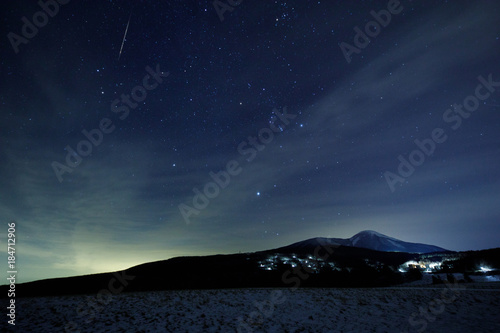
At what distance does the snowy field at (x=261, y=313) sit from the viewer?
13328 mm

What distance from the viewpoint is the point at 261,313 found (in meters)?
15.5

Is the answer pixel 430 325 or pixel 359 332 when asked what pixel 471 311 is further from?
pixel 359 332

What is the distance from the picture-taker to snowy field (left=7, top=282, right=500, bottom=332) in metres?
13.3

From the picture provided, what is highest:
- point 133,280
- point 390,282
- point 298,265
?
→ point 133,280

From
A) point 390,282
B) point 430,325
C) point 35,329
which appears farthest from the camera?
point 390,282

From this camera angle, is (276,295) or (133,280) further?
(133,280)

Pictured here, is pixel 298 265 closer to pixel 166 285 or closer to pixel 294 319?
pixel 166 285

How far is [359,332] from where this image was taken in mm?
13258

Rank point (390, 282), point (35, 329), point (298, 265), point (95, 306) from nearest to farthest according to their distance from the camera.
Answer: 1. point (35, 329)
2. point (95, 306)
3. point (390, 282)
4. point (298, 265)

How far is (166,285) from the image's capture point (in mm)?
42062

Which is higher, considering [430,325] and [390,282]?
[430,325]

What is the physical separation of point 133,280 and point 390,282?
51.3 m

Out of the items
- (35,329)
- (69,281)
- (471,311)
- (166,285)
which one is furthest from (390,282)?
(69,281)

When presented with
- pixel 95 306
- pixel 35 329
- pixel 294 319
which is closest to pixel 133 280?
pixel 95 306
